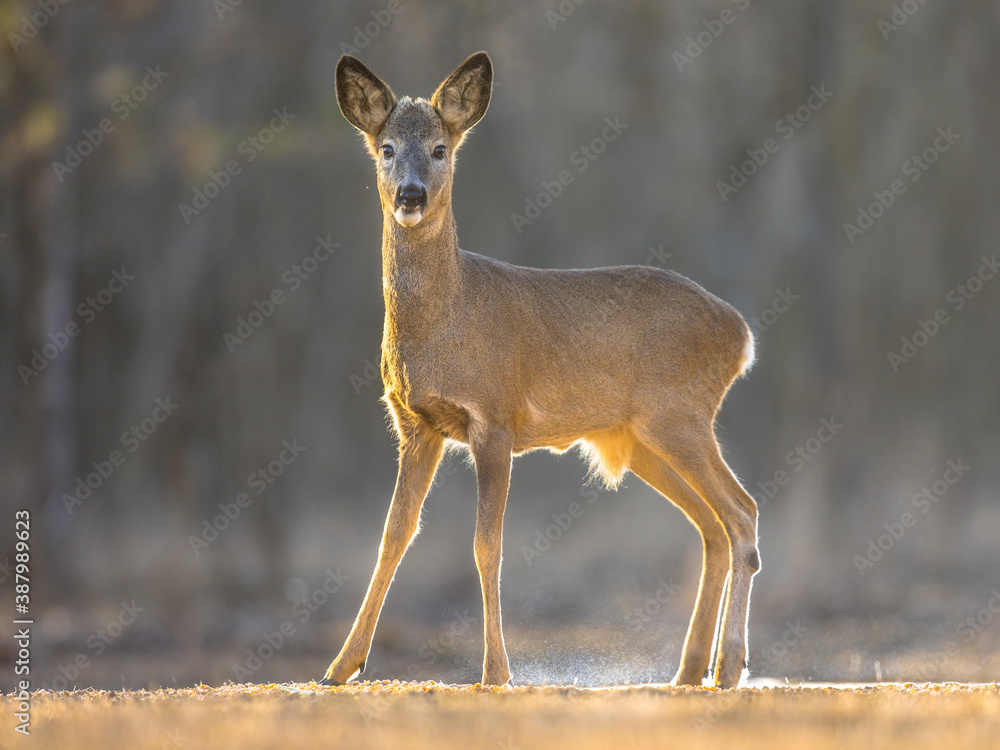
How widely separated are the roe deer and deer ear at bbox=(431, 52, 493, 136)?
0.01m

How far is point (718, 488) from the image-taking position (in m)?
8.59

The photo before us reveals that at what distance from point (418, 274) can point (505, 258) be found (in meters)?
14.6

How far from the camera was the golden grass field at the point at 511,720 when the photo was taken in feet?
16.9

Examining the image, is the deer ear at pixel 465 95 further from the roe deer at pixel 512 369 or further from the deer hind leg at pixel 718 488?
the deer hind leg at pixel 718 488

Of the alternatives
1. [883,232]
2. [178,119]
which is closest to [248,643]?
[178,119]

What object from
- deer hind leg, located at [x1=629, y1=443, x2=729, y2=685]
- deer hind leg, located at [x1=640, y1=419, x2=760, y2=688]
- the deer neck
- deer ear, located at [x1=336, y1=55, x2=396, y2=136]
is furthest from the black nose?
deer hind leg, located at [x1=629, y1=443, x2=729, y2=685]

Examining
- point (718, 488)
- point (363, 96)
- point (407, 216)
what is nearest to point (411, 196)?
point (407, 216)

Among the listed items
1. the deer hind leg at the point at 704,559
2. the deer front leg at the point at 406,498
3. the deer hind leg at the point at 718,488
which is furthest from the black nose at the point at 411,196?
the deer hind leg at the point at 704,559

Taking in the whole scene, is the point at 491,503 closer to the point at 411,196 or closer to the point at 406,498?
the point at 406,498

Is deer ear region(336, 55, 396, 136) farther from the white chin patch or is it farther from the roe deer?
the white chin patch

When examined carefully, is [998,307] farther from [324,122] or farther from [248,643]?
[248,643]

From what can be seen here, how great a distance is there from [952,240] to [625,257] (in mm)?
→ 4887

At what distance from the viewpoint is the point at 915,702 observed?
21.6 ft

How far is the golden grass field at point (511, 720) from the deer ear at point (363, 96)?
321 cm
